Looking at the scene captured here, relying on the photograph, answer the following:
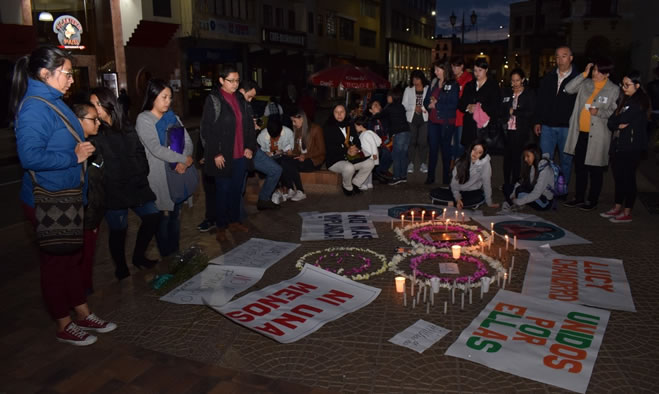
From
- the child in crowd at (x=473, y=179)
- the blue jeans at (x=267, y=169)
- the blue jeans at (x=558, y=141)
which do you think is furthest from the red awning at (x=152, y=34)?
the blue jeans at (x=558, y=141)

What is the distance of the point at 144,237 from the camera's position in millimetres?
5520

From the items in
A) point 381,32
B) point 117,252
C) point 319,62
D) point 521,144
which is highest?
point 381,32

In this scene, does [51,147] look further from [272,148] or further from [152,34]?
[152,34]

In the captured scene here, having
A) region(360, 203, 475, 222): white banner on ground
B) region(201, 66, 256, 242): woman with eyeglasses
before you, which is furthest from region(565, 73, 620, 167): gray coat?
region(201, 66, 256, 242): woman with eyeglasses

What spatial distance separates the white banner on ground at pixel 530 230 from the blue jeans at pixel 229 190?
10.8 ft

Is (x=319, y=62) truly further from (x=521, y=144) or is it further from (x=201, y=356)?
(x=201, y=356)

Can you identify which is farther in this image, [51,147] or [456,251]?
[456,251]

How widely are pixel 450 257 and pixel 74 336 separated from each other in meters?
3.98

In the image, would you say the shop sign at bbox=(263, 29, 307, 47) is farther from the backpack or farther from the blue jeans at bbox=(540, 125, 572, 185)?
the backpack

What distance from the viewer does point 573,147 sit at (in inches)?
322

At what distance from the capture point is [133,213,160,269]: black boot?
5.45 metres

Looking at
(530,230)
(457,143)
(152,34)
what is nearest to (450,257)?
(530,230)

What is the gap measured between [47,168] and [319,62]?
41.4m

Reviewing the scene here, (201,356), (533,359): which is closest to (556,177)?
(533,359)
